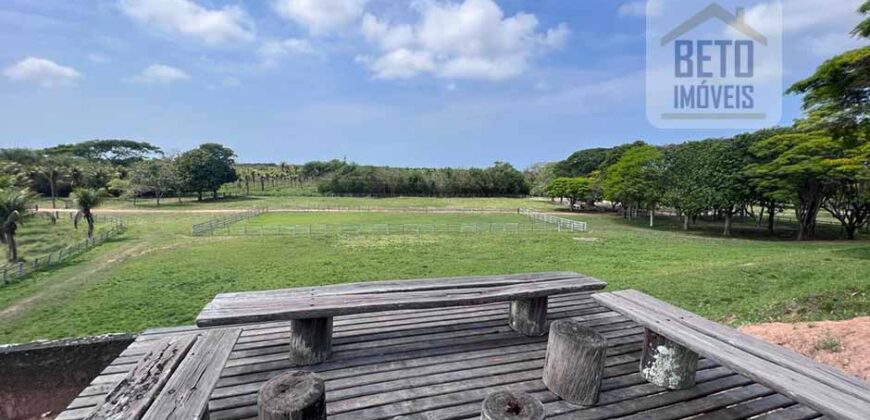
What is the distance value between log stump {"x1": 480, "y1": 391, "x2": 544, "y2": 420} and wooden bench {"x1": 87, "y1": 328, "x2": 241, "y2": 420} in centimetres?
146

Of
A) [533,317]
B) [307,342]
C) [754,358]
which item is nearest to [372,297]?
[307,342]

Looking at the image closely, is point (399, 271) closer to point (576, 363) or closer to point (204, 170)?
point (576, 363)

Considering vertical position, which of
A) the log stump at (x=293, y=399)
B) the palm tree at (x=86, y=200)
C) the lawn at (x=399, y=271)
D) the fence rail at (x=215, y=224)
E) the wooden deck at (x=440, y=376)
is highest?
the palm tree at (x=86, y=200)

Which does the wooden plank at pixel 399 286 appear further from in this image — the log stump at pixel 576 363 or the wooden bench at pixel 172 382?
the log stump at pixel 576 363

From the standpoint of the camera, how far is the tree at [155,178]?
44.2 m

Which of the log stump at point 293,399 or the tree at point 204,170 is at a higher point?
the tree at point 204,170

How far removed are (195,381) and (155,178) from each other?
174 feet

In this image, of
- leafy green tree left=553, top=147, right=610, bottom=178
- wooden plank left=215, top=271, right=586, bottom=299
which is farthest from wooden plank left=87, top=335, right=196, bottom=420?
leafy green tree left=553, top=147, right=610, bottom=178

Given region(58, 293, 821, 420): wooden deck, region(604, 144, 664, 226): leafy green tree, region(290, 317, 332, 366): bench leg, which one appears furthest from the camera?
region(604, 144, 664, 226): leafy green tree

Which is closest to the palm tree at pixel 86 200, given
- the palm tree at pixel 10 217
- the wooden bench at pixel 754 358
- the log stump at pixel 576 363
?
the palm tree at pixel 10 217

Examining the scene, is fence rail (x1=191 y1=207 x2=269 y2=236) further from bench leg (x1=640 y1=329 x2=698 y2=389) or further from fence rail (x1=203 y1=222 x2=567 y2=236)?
bench leg (x1=640 y1=329 x2=698 y2=389)

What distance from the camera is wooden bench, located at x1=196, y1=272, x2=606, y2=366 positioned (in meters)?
2.90

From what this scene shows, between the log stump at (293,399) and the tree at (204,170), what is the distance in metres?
53.6

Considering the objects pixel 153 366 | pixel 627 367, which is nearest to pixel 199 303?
pixel 153 366
